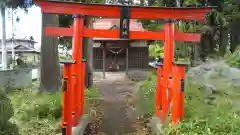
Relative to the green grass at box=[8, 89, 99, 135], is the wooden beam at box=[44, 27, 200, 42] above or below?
above

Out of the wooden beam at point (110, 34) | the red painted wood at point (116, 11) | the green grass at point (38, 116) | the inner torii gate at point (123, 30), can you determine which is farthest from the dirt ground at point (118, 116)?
the red painted wood at point (116, 11)

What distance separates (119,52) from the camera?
2925cm

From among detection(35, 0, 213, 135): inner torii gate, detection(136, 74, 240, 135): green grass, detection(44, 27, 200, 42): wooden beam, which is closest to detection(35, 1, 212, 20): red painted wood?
detection(35, 0, 213, 135): inner torii gate

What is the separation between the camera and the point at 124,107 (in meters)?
13.8

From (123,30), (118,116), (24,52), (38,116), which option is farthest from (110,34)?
(24,52)

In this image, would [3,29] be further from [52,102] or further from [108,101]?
[52,102]

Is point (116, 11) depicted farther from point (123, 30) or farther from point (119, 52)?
point (119, 52)

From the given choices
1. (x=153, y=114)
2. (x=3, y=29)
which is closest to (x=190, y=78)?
(x=153, y=114)

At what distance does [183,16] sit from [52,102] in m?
4.48

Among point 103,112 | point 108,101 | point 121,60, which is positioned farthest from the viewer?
point 121,60

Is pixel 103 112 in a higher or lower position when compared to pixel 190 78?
lower

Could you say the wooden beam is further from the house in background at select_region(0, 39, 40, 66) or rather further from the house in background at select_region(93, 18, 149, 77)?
the house in background at select_region(0, 39, 40, 66)

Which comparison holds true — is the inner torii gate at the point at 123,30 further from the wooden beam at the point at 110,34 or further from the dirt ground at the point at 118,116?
the dirt ground at the point at 118,116

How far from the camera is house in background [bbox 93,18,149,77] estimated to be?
1099 inches
